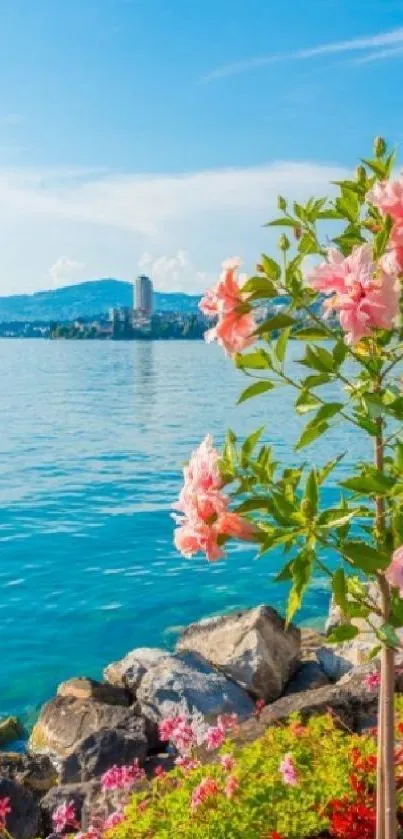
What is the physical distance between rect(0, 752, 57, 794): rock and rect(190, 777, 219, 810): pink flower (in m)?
4.77

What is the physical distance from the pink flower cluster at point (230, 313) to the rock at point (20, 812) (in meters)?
5.61

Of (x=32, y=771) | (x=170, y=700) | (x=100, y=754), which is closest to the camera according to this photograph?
(x=100, y=754)

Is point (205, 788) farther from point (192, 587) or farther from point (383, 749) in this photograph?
point (192, 587)

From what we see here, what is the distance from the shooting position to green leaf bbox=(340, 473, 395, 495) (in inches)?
122

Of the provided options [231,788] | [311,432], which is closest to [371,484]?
[311,432]

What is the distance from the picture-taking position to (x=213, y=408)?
5156 cm

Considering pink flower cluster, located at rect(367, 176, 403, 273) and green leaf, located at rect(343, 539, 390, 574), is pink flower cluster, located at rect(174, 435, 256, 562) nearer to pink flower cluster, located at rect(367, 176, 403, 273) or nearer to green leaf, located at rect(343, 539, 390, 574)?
green leaf, located at rect(343, 539, 390, 574)

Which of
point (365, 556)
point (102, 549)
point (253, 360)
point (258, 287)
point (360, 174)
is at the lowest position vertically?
point (102, 549)

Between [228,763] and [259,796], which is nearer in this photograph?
[259,796]

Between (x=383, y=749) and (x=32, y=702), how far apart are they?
10082 mm

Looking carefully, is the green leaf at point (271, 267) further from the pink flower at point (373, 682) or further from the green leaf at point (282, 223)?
the pink flower at point (373, 682)

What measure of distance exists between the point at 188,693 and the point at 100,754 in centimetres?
181

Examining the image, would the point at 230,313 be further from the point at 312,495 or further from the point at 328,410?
the point at 312,495

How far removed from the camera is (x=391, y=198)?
121 inches
